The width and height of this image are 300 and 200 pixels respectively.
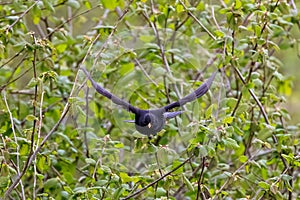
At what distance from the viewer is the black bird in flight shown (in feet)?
4.05

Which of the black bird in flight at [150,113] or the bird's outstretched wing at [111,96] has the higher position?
the bird's outstretched wing at [111,96]

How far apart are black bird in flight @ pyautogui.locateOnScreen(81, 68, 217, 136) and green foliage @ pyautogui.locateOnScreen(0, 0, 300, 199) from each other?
0.03 metres

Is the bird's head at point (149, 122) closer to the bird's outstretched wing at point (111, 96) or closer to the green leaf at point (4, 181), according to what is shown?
the bird's outstretched wing at point (111, 96)

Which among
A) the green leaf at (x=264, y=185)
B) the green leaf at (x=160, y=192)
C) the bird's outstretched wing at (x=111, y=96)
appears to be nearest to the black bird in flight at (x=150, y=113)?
the bird's outstretched wing at (x=111, y=96)

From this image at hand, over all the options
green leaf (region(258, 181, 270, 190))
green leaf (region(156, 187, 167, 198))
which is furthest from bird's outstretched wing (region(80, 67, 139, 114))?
green leaf (region(258, 181, 270, 190))

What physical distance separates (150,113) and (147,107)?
0.83 ft

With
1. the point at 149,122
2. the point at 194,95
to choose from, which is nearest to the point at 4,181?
the point at 149,122

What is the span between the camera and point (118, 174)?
1351 millimetres

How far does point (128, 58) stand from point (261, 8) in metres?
0.38

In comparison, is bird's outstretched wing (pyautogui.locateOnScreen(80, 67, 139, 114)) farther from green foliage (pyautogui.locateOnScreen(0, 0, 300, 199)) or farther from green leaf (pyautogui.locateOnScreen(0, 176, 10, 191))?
green leaf (pyautogui.locateOnScreen(0, 176, 10, 191))

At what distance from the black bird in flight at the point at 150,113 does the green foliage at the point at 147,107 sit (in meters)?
0.03

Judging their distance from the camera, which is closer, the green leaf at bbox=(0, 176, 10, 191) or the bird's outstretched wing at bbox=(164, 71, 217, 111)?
the green leaf at bbox=(0, 176, 10, 191)

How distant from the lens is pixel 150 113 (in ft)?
4.09

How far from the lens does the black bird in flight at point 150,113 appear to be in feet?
4.05
